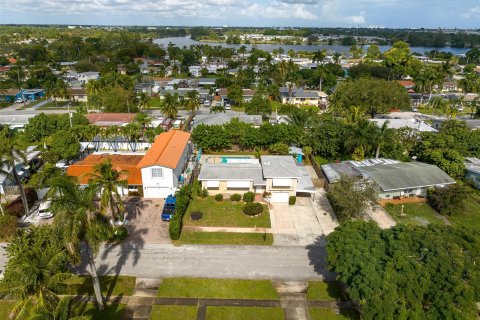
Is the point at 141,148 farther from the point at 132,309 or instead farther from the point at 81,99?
the point at 81,99

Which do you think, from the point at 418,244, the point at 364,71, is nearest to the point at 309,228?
the point at 418,244

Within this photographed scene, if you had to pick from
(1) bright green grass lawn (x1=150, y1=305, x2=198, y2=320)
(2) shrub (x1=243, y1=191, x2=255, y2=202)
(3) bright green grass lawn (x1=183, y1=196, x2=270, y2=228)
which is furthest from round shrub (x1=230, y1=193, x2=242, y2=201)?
(1) bright green grass lawn (x1=150, y1=305, x2=198, y2=320)

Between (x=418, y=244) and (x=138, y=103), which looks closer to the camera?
(x=418, y=244)

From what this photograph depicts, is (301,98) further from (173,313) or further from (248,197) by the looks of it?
(173,313)

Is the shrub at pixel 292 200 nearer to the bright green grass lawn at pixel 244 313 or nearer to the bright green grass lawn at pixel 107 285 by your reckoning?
the bright green grass lawn at pixel 244 313

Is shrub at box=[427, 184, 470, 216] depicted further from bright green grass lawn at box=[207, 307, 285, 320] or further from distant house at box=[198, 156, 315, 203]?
bright green grass lawn at box=[207, 307, 285, 320]

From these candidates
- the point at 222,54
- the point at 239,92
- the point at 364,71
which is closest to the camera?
the point at 239,92

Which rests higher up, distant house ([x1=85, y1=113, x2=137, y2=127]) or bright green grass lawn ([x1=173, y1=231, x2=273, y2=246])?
distant house ([x1=85, y1=113, x2=137, y2=127])
